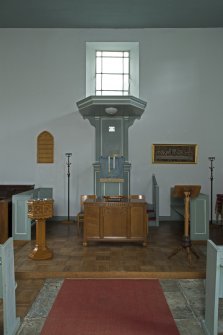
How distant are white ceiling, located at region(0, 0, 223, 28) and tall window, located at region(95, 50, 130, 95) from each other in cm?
78

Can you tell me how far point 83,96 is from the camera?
9125mm

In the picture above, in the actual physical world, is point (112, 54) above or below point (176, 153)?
above

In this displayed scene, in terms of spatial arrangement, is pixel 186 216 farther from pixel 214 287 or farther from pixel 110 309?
pixel 214 287

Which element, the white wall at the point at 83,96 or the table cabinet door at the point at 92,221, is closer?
the table cabinet door at the point at 92,221

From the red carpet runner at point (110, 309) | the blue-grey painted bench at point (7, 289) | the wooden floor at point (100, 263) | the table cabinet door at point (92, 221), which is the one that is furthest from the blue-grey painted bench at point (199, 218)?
the blue-grey painted bench at point (7, 289)

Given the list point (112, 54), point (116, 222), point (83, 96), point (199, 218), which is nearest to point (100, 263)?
point (116, 222)

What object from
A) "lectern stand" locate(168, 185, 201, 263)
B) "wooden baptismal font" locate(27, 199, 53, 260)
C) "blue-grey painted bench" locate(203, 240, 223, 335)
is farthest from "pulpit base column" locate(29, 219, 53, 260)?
"blue-grey painted bench" locate(203, 240, 223, 335)

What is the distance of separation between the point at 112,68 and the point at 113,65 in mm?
87

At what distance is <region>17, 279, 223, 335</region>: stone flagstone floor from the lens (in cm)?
348

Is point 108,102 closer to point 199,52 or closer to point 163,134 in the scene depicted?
point 163,134

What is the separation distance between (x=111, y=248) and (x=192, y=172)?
387 centimetres

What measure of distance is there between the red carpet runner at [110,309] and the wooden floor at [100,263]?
0.18 metres

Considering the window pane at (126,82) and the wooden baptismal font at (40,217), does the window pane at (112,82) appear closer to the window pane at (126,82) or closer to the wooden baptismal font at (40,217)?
the window pane at (126,82)

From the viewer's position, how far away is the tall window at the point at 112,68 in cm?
925
